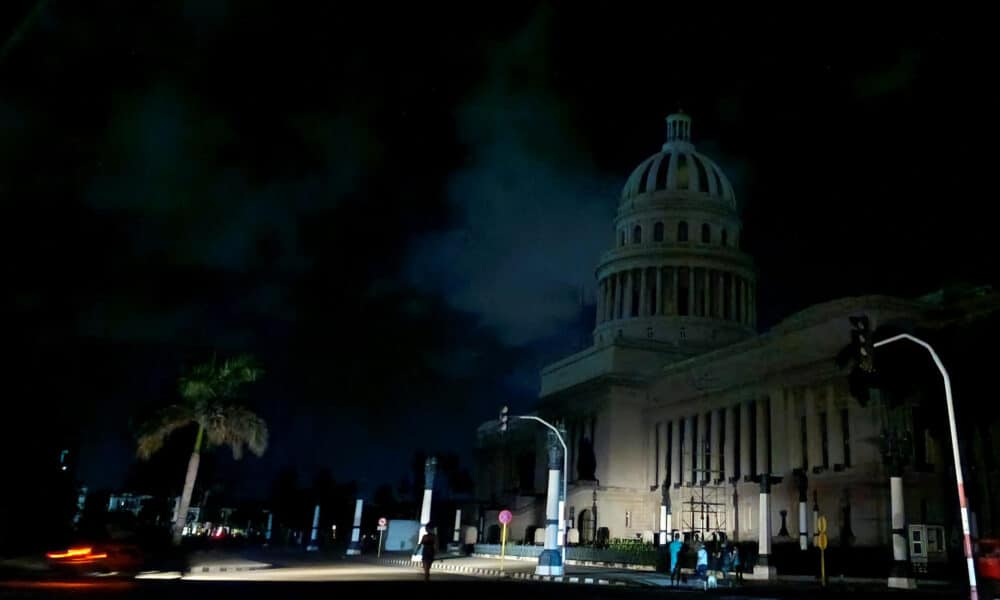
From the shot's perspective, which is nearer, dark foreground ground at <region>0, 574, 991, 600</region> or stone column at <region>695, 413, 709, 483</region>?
dark foreground ground at <region>0, 574, 991, 600</region>

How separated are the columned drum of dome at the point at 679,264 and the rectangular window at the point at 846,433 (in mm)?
29075

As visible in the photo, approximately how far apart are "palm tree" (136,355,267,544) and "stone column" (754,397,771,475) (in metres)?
31.7

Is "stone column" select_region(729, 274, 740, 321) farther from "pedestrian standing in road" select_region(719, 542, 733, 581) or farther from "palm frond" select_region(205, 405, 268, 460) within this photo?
"palm frond" select_region(205, 405, 268, 460)

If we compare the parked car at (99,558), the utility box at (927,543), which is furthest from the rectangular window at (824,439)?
the parked car at (99,558)

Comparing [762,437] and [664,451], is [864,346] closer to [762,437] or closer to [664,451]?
[762,437]

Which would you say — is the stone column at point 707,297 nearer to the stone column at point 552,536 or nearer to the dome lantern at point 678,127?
the dome lantern at point 678,127

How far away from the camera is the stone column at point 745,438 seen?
5706 centimetres

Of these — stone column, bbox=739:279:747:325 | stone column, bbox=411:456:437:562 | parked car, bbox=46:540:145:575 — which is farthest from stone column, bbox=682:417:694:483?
parked car, bbox=46:540:145:575

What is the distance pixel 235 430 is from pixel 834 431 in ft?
112

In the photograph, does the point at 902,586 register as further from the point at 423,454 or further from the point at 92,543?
the point at 423,454

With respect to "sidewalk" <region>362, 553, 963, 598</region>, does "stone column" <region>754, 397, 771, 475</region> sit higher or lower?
higher

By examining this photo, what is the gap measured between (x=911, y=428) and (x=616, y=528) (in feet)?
87.6

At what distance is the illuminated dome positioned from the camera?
89.4 m

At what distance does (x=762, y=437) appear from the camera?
2199 inches
